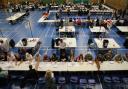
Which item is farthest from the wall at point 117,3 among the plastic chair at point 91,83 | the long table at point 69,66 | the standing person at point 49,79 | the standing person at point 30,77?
the standing person at point 49,79

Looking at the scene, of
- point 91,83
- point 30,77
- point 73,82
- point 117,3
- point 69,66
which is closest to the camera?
point 91,83

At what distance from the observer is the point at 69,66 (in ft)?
38.6

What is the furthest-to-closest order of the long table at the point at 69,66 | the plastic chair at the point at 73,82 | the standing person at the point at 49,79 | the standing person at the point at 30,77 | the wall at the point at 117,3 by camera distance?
1. the wall at the point at 117,3
2. the long table at the point at 69,66
3. the plastic chair at the point at 73,82
4. the standing person at the point at 30,77
5. the standing person at the point at 49,79

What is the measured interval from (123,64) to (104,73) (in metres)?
1.25

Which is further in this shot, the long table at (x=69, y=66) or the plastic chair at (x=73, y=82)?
the long table at (x=69, y=66)

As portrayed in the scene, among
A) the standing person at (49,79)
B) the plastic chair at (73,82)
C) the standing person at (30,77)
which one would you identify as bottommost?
the plastic chair at (73,82)

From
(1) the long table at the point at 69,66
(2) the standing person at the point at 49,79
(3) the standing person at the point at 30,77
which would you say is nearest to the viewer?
(2) the standing person at the point at 49,79

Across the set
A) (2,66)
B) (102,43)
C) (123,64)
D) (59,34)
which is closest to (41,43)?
(59,34)

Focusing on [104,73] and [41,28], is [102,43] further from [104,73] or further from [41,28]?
[41,28]

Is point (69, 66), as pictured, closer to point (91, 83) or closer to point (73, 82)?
point (73, 82)

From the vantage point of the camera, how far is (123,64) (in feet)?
39.1

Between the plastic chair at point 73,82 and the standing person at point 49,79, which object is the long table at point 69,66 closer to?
the plastic chair at point 73,82

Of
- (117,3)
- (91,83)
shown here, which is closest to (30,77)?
(91,83)

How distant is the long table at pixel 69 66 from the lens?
452 inches
